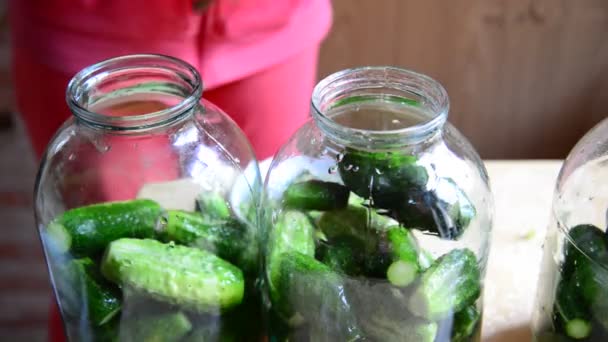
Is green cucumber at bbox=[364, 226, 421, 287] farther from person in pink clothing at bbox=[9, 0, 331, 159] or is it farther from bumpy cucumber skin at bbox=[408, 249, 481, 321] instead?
person in pink clothing at bbox=[9, 0, 331, 159]

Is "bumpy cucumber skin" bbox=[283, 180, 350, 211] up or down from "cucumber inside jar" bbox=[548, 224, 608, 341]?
up

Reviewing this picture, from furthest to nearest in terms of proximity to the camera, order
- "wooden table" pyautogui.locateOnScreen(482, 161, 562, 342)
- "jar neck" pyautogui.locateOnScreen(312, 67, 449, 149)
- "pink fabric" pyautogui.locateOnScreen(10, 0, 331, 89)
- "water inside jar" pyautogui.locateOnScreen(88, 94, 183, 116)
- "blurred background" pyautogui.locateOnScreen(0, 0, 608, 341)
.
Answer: "blurred background" pyautogui.locateOnScreen(0, 0, 608, 341)
"pink fabric" pyautogui.locateOnScreen(10, 0, 331, 89)
"wooden table" pyautogui.locateOnScreen(482, 161, 562, 342)
"water inside jar" pyautogui.locateOnScreen(88, 94, 183, 116)
"jar neck" pyautogui.locateOnScreen(312, 67, 449, 149)

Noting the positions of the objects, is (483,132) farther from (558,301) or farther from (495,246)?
(558,301)

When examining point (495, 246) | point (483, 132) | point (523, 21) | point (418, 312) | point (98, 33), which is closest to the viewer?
point (418, 312)

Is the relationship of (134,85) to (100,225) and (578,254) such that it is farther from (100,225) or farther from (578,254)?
(578,254)

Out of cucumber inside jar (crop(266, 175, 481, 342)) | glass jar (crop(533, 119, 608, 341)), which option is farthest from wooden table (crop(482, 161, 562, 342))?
cucumber inside jar (crop(266, 175, 481, 342))

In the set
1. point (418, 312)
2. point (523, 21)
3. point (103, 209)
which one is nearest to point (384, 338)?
point (418, 312)

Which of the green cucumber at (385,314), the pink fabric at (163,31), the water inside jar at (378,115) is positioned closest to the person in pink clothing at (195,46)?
the pink fabric at (163,31)
